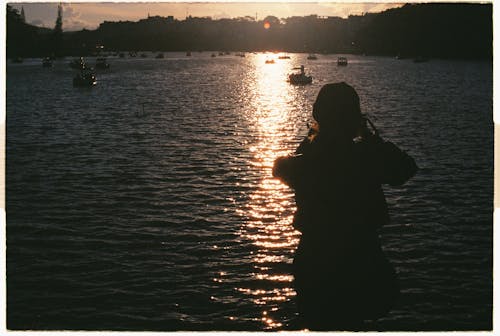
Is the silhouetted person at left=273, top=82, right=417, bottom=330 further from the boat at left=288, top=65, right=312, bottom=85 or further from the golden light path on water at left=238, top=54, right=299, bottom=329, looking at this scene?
the boat at left=288, top=65, right=312, bottom=85

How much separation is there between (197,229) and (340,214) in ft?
60.9

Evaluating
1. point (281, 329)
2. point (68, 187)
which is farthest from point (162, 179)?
point (281, 329)

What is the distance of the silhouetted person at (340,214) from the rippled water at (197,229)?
977 centimetres

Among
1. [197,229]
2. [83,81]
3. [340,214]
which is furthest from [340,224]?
[83,81]

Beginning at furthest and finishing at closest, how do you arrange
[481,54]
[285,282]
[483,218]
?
1. [481,54]
2. [483,218]
3. [285,282]

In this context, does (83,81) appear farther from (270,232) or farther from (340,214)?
(340,214)

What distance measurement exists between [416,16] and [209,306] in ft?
661

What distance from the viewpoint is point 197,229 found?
22.5m

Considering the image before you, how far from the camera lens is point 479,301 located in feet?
54.1

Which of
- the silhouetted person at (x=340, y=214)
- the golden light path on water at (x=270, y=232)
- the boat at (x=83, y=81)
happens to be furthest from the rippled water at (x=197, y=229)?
the boat at (x=83, y=81)

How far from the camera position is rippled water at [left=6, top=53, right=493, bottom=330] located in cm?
1581

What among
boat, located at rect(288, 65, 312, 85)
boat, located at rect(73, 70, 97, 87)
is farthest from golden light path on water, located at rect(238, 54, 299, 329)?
boat, located at rect(288, 65, 312, 85)

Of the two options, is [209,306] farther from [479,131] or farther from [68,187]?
[479,131]

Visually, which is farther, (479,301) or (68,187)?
(68,187)
